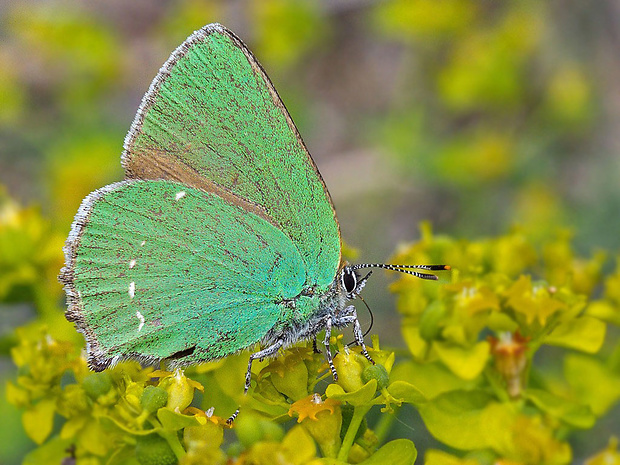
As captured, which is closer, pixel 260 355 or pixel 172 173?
pixel 260 355

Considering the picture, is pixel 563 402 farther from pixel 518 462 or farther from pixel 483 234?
pixel 483 234

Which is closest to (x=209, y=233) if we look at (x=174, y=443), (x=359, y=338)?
(x=359, y=338)

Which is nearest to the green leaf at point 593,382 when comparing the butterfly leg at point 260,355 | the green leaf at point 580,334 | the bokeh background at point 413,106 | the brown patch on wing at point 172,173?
the green leaf at point 580,334

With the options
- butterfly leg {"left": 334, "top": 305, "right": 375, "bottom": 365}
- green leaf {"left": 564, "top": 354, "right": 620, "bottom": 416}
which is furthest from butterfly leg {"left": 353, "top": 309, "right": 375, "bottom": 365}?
green leaf {"left": 564, "top": 354, "right": 620, "bottom": 416}

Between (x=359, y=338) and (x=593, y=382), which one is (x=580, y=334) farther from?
(x=359, y=338)

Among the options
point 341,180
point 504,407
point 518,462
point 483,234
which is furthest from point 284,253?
point 341,180

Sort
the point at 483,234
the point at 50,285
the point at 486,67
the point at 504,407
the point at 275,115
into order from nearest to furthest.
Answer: the point at 504,407
the point at 275,115
the point at 50,285
the point at 483,234
the point at 486,67

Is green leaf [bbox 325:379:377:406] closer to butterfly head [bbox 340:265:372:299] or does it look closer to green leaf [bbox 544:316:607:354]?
butterfly head [bbox 340:265:372:299]

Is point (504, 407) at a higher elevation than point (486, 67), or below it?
below
